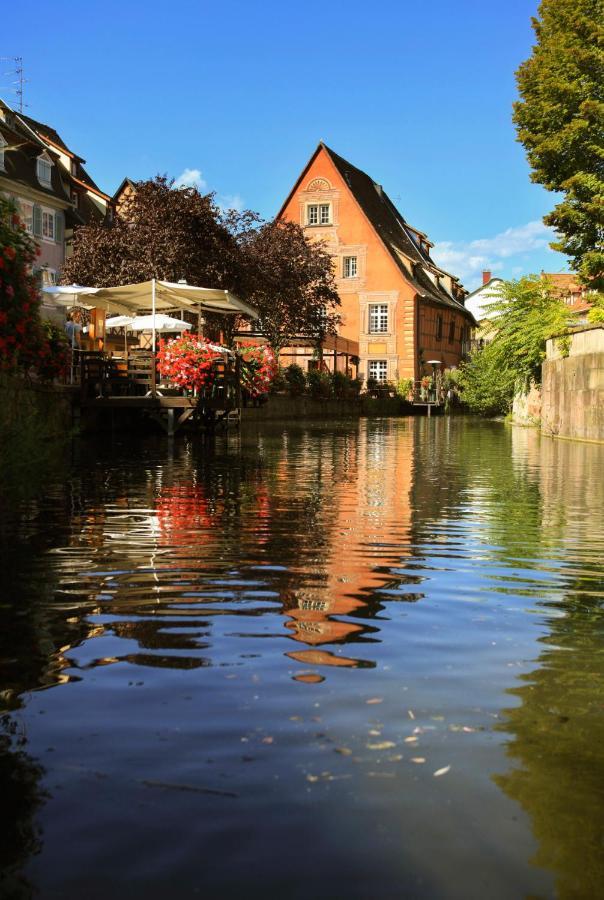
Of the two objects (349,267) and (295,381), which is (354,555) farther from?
(349,267)

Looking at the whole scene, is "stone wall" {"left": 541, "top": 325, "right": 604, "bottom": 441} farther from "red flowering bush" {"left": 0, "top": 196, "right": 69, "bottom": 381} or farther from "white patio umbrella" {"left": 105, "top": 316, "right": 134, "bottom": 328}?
"red flowering bush" {"left": 0, "top": 196, "right": 69, "bottom": 381}

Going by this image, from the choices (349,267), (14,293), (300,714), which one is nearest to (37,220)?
(349,267)

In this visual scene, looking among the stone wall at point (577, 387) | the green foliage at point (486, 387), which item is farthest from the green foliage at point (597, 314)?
the green foliage at point (486, 387)

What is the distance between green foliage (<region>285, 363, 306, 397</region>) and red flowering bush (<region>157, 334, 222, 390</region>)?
18.7 meters

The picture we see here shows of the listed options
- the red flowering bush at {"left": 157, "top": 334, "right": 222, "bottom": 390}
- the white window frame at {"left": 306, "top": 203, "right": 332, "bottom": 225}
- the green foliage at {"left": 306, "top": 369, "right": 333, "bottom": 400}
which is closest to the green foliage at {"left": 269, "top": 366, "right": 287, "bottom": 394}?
the green foliage at {"left": 306, "top": 369, "right": 333, "bottom": 400}

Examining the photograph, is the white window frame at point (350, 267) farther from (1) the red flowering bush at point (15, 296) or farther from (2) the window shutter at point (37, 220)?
(1) the red flowering bush at point (15, 296)

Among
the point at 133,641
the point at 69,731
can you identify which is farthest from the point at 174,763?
the point at 133,641

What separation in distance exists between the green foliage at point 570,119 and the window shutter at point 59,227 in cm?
2584

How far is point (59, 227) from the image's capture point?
163 ft

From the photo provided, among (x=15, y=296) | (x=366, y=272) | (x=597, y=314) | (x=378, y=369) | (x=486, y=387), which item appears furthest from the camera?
(x=378, y=369)

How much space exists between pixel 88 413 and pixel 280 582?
59.4 feet

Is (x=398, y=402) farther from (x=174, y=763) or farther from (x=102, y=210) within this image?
(x=174, y=763)

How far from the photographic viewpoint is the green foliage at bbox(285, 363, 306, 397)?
41.8 metres

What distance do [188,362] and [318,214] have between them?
42928 millimetres
